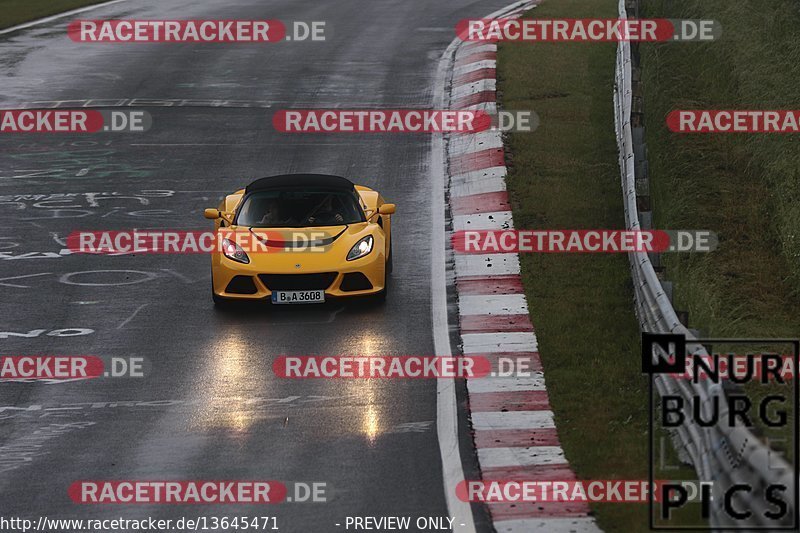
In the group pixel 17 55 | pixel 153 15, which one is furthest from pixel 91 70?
pixel 153 15

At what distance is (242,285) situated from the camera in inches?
575

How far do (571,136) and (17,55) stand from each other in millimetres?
13238

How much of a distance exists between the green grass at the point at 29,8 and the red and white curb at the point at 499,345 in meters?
14.4

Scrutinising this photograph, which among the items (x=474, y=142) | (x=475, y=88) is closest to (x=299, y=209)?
(x=474, y=142)

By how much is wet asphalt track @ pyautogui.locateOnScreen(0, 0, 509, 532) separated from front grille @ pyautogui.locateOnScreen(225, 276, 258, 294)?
0.28 m

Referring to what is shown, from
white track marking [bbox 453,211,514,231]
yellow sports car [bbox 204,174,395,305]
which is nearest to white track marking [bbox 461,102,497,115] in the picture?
white track marking [bbox 453,211,514,231]

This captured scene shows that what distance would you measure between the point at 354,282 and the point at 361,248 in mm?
401

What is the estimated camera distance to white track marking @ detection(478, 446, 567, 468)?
1038 centimetres

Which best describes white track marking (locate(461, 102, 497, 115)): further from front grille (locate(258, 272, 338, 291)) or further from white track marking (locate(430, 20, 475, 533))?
front grille (locate(258, 272, 338, 291))

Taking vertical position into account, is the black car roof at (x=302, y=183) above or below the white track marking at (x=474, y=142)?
below

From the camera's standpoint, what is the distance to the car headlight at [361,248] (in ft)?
48.2

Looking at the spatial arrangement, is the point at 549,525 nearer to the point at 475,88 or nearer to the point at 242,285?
the point at 242,285

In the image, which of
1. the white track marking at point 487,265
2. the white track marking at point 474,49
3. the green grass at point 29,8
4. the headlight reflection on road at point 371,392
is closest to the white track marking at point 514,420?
the headlight reflection on road at point 371,392

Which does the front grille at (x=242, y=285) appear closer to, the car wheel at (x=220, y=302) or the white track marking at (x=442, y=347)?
the car wheel at (x=220, y=302)
